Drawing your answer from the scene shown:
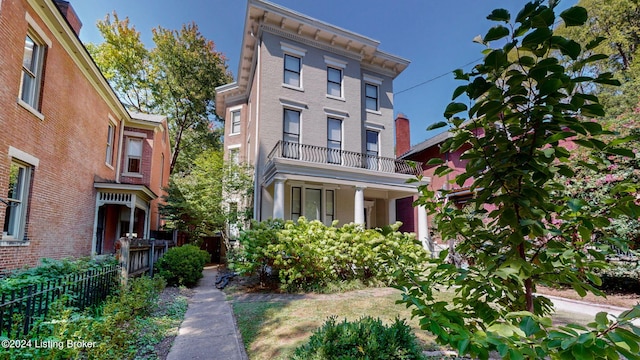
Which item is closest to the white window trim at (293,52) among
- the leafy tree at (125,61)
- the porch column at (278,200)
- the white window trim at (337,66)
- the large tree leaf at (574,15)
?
the white window trim at (337,66)

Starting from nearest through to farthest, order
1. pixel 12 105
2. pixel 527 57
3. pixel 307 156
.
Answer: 1. pixel 527 57
2. pixel 12 105
3. pixel 307 156

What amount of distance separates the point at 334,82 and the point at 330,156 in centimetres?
393

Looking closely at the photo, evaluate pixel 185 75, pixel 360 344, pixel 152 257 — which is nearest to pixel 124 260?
pixel 152 257

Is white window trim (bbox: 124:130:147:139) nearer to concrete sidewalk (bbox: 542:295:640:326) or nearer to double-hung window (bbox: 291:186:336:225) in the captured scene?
double-hung window (bbox: 291:186:336:225)

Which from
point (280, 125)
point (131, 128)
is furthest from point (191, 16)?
point (280, 125)

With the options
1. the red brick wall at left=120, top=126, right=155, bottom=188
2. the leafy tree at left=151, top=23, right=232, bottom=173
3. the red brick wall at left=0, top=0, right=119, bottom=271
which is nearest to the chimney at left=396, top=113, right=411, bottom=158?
the red brick wall at left=120, top=126, right=155, bottom=188

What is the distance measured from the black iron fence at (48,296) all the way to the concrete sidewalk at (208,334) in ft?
4.97

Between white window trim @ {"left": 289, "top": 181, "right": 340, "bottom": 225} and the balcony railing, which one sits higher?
the balcony railing

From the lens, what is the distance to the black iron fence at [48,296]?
10.4 ft

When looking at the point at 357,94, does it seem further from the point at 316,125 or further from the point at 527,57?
the point at 527,57

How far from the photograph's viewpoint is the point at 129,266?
7137mm

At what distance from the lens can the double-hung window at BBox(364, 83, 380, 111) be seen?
1629 cm

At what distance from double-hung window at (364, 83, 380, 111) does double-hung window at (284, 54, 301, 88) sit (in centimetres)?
386

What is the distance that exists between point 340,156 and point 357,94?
361cm
